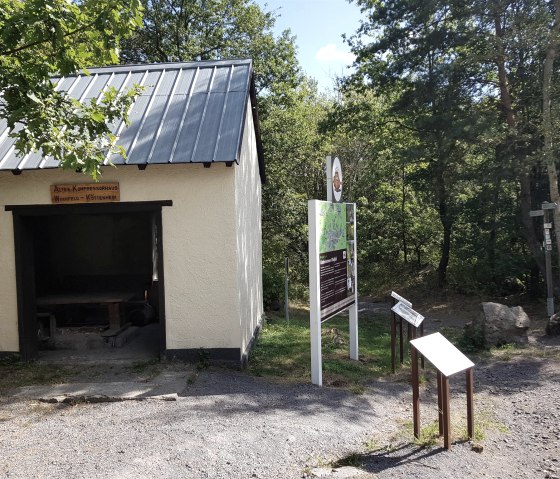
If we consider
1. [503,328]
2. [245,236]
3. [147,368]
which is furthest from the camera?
[503,328]

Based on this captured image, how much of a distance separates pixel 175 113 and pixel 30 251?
3251mm

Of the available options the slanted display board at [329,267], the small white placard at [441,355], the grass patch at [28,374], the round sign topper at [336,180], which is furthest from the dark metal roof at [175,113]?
the small white placard at [441,355]

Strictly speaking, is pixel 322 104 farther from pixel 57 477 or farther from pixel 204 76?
pixel 57 477

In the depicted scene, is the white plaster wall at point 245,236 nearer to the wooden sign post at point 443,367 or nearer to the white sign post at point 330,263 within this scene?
the white sign post at point 330,263

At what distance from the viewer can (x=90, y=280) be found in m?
12.0

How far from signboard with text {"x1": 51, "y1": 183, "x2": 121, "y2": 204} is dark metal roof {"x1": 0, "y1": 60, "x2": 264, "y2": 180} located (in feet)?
1.38

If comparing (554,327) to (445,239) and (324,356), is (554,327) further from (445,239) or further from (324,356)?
(445,239)

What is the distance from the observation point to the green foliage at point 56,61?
5035 mm

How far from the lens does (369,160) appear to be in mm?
24797

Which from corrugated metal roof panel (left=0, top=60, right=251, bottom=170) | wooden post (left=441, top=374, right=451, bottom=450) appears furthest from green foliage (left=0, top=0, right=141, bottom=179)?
wooden post (left=441, top=374, right=451, bottom=450)

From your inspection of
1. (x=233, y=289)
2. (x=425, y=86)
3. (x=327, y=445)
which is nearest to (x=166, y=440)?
(x=327, y=445)

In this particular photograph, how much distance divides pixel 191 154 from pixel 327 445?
444 cm

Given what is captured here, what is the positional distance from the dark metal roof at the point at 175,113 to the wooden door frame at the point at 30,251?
695 millimetres

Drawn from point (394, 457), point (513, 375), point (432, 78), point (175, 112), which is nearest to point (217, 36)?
point (432, 78)
